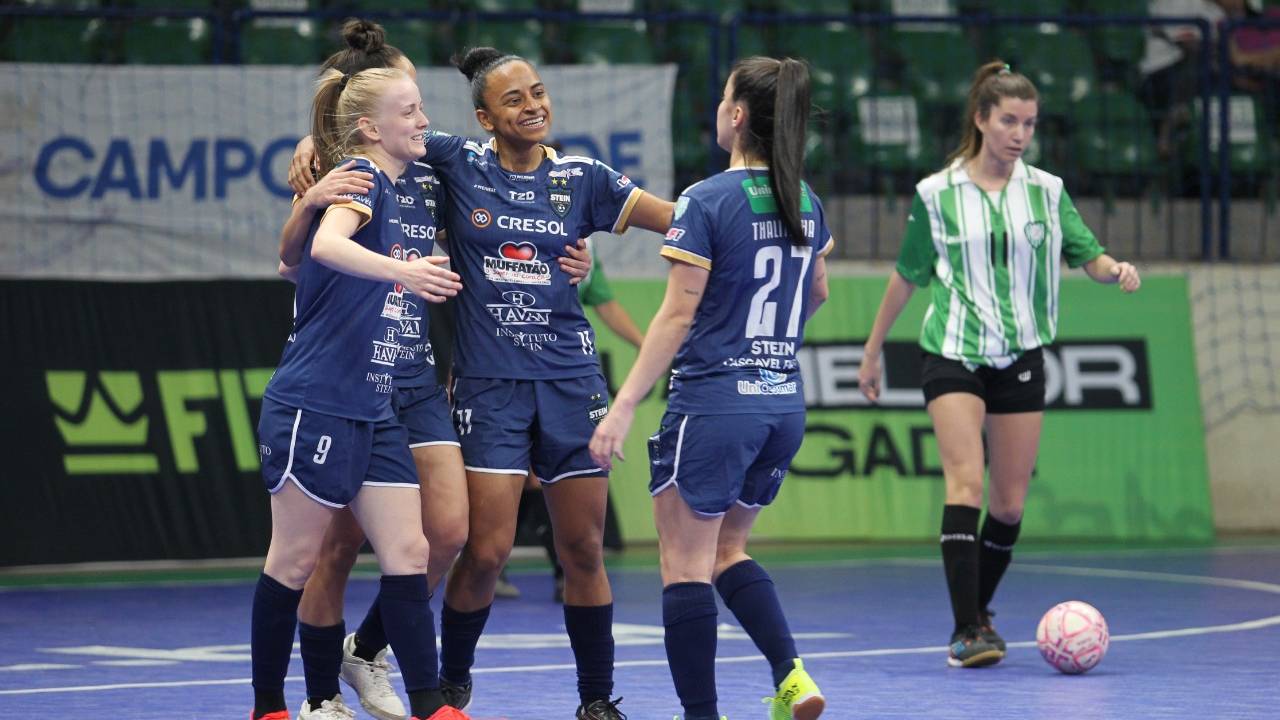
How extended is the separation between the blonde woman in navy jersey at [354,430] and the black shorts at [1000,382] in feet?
9.35

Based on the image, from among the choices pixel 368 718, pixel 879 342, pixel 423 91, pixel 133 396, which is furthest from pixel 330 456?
pixel 423 91

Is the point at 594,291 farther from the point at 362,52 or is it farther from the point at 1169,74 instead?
the point at 1169,74

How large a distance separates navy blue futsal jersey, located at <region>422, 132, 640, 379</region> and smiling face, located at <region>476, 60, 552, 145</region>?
0.14 meters

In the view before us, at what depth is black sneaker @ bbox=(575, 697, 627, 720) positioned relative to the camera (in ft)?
19.7

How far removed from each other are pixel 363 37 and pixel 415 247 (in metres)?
0.79

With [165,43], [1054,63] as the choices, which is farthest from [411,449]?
[1054,63]

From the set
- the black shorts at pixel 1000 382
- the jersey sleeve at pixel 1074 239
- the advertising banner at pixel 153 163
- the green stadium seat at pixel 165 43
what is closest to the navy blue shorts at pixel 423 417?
the black shorts at pixel 1000 382

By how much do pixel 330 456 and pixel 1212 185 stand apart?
10150mm

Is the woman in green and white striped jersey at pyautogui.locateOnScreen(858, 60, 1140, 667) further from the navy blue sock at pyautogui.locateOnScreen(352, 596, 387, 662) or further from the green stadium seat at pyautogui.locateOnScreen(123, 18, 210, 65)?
the green stadium seat at pyautogui.locateOnScreen(123, 18, 210, 65)

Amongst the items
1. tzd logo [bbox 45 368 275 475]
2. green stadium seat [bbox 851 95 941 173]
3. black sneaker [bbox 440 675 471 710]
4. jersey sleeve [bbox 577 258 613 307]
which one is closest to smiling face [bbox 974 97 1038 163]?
jersey sleeve [bbox 577 258 613 307]

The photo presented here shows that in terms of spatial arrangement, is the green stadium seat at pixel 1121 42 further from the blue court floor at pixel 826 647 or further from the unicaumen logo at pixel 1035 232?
the unicaumen logo at pixel 1035 232

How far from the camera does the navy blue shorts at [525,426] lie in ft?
19.3

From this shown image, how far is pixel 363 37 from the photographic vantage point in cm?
610

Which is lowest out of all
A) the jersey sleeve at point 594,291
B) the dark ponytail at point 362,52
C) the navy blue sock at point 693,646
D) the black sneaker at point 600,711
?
the black sneaker at point 600,711
